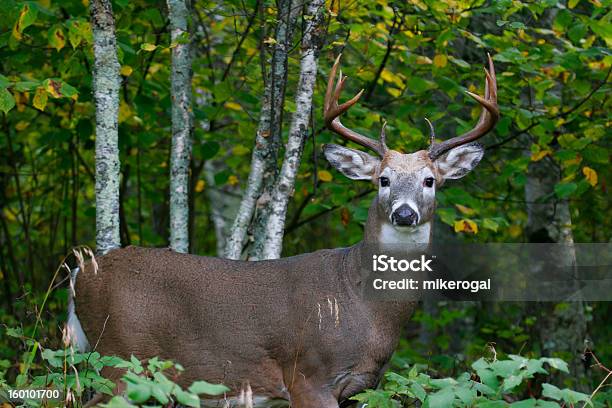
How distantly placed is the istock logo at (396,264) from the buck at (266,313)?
4.3 inches

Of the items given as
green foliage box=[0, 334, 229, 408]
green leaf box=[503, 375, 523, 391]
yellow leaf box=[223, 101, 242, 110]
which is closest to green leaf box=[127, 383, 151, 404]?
green foliage box=[0, 334, 229, 408]

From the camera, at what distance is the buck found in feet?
17.7

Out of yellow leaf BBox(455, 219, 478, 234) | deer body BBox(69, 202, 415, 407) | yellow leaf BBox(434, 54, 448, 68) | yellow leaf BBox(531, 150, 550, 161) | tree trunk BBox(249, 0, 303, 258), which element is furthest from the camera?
yellow leaf BBox(531, 150, 550, 161)

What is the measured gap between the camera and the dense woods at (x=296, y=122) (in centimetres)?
636

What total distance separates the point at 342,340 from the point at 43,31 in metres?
3.76

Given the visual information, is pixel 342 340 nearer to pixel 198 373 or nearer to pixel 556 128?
pixel 198 373

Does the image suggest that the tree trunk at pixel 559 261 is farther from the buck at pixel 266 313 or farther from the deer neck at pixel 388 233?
the buck at pixel 266 313

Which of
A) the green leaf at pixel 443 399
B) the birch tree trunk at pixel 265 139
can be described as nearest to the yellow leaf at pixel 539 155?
the birch tree trunk at pixel 265 139

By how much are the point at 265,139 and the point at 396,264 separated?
4.87 feet

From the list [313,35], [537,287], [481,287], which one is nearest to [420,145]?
[313,35]

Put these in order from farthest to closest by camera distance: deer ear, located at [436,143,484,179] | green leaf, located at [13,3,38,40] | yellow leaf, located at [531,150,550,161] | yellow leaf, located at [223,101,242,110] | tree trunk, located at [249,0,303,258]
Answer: yellow leaf, located at [223,101,242,110], yellow leaf, located at [531,150,550,161], tree trunk, located at [249,0,303,258], deer ear, located at [436,143,484,179], green leaf, located at [13,3,38,40]

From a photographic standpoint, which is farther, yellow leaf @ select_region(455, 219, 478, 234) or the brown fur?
yellow leaf @ select_region(455, 219, 478, 234)

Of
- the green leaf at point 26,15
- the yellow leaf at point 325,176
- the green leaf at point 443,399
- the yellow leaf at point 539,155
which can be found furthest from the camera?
the yellow leaf at point 325,176

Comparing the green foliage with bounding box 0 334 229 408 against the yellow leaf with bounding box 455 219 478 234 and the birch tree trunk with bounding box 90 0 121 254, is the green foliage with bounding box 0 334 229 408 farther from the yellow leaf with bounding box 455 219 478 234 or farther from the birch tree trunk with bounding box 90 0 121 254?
the yellow leaf with bounding box 455 219 478 234
